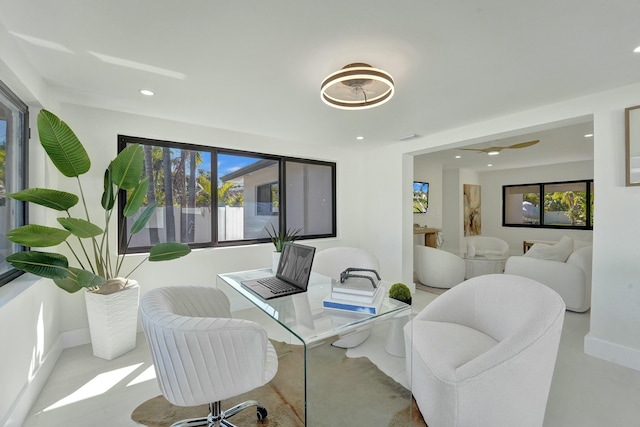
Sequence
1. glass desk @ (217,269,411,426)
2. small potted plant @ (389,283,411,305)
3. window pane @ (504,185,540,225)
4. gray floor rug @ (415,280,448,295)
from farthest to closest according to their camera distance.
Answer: window pane @ (504,185,540,225), gray floor rug @ (415,280,448,295), small potted plant @ (389,283,411,305), glass desk @ (217,269,411,426)

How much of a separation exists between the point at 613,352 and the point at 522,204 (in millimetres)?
5711

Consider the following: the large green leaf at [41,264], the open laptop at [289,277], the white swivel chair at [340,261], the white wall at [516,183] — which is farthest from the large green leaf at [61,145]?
the white wall at [516,183]

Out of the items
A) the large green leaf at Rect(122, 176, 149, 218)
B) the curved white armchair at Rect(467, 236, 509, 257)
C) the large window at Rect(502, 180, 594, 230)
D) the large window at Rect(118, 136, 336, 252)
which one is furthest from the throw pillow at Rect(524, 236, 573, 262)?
the large green leaf at Rect(122, 176, 149, 218)

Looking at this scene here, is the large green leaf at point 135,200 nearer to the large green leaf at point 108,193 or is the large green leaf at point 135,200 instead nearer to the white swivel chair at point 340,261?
the large green leaf at point 108,193

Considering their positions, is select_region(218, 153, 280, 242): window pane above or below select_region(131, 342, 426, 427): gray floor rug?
above

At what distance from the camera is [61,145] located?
2.00 meters

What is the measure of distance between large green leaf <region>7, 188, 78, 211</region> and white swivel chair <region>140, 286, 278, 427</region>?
1195 mm

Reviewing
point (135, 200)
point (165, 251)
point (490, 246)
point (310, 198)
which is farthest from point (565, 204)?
point (135, 200)

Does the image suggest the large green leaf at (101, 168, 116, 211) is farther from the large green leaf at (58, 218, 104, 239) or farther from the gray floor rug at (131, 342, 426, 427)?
the gray floor rug at (131, 342, 426, 427)

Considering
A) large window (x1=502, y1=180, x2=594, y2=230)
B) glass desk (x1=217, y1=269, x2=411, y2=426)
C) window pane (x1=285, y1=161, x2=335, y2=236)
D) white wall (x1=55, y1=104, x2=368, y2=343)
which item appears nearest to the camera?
glass desk (x1=217, y1=269, x2=411, y2=426)

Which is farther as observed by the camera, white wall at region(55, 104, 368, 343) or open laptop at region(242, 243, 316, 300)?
white wall at region(55, 104, 368, 343)

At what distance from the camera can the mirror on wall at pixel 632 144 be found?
2268 mm

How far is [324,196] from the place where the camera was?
4.67 m

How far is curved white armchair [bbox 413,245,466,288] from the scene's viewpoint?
447 cm
